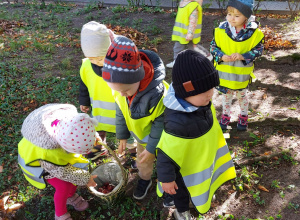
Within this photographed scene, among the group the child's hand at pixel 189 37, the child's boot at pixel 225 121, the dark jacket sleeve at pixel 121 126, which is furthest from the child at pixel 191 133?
the child's hand at pixel 189 37

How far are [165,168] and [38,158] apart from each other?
1.13 metres

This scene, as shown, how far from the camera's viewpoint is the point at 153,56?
2.50 m

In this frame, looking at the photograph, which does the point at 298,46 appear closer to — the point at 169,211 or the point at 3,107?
the point at 169,211

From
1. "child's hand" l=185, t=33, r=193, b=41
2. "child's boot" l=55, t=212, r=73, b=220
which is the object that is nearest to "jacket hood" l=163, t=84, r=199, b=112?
"child's boot" l=55, t=212, r=73, b=220

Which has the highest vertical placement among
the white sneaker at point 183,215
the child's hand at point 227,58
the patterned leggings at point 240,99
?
the child's hand at point 227,58

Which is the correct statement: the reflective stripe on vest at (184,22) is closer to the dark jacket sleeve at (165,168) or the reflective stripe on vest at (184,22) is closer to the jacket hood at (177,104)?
the jacket hood at (177,104)

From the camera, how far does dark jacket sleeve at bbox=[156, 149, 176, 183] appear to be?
2041 mm

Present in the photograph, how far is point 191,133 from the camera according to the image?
6.63ft

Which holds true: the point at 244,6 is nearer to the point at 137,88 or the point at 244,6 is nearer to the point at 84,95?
the point at 137,88

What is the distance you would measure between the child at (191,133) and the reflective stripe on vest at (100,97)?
1.25 meters

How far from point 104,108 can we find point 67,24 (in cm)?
682

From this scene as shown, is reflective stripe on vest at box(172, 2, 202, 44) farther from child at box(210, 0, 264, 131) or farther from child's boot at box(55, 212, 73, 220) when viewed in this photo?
child's boot at box(55, 212, 73, 220)

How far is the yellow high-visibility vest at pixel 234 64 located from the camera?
331 cm

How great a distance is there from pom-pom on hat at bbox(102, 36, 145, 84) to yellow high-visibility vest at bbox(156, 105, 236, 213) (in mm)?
531
